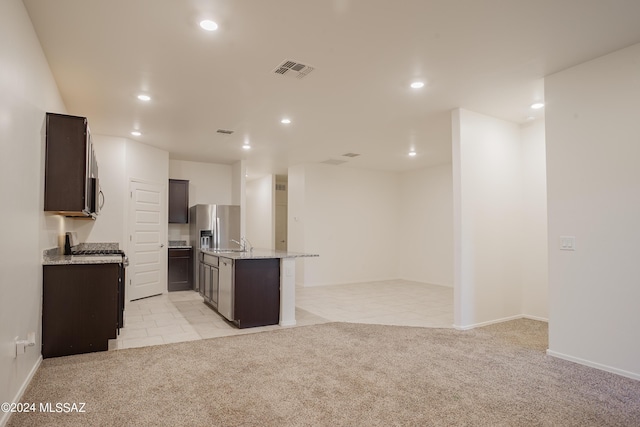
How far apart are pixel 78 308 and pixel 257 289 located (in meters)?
1.96

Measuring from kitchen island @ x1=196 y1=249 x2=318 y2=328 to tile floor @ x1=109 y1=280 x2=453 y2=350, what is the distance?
0.16m

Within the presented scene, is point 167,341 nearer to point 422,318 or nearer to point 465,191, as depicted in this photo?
point 422,318

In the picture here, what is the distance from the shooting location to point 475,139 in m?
4.90

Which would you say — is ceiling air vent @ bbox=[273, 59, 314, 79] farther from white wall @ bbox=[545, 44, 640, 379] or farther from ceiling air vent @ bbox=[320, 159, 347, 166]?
ceiling air vent @ bbox=[320, 159, 347, 166]

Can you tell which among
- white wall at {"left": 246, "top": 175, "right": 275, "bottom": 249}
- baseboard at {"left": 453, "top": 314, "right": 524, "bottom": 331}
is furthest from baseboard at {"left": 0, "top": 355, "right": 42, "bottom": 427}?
white wall at {"left": 246, "top": 175, "right": 275, "bottom": 249}

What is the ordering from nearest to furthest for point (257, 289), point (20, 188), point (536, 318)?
point (20, 188) < point (257, 289) < point (536, 318)

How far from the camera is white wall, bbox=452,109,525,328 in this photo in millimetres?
4699

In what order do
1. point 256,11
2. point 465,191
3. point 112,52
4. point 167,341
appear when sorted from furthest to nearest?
1. point 465,191
2. point 167,341
3. point 112,52
4. point 256,11

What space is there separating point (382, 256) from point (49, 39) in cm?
807

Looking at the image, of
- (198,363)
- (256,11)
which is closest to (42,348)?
(198,363)

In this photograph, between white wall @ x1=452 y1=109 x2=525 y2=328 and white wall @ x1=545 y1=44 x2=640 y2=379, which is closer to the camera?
white wall @ x1=545 y1=44 x2=640 y2=379

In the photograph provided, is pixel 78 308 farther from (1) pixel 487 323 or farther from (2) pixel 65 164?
(1) pixel 487 323

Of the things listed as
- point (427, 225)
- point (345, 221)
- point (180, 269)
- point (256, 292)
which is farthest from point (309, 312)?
point (427, 225)

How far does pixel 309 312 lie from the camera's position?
225 inches
